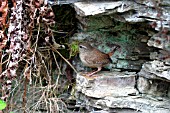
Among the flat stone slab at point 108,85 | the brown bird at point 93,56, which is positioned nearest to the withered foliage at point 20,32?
the brown bird at point 93,56

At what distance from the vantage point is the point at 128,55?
12.2 ft

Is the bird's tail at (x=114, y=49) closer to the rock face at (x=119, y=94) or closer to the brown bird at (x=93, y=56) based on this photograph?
the brown bird at (x=93, y=56)

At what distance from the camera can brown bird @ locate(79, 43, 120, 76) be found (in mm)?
3652

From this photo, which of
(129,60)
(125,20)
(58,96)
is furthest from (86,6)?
(58,96)

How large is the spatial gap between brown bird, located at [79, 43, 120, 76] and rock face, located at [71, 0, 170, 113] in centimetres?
10

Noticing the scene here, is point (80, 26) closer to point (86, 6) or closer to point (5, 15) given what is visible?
point (86, 6)

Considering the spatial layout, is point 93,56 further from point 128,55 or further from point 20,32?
point 20,32

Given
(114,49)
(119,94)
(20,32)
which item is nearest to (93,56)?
(114,49)

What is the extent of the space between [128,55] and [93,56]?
0.35m

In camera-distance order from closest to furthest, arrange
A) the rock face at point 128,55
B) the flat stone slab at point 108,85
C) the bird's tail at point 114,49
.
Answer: the rock face at point 128,55 → the flat stone slab at point 108,85 → the bird's tail at point 114,49

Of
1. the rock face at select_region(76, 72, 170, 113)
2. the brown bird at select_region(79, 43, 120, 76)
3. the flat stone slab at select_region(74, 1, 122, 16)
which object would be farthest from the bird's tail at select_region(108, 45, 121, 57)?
the flat stone slab at select_region(74, 1, 122, 16)

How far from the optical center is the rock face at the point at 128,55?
127 inches

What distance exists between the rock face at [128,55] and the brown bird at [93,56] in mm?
102

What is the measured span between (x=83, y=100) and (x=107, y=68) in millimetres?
427
